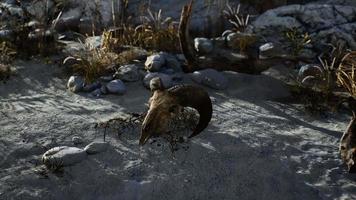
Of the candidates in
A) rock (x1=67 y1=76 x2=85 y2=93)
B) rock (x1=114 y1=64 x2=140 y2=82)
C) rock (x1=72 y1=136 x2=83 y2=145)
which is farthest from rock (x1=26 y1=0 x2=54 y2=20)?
rock (x1=72 y1=136 x2=83 y2=145)

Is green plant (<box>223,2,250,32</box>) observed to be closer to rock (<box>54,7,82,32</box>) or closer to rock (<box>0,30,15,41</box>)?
rock (<box>54,7,82,32</box>)

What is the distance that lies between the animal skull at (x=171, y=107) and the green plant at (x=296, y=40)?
9.87ft

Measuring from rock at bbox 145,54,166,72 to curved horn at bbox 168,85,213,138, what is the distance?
1.94 meters

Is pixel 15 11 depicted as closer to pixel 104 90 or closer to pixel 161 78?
pixel 104 90

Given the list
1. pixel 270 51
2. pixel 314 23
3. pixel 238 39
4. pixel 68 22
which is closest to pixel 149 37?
pixel 238 39

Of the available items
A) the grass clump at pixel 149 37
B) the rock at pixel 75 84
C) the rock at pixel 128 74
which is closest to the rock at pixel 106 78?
the rock at pixel 128 74

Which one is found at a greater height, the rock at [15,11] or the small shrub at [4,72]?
the rock at [15,11]

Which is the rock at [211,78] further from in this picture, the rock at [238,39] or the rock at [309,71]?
the rock at [238,39]

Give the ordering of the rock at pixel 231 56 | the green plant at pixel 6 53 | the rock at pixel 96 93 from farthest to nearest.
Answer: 1. the rock at pixel 231 56
2. the green plant at pixel 6 53
3. the rock at pixel 96 93

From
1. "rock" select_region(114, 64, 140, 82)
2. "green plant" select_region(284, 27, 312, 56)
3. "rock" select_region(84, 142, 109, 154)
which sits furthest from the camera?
"green plant" select_region(284, 27, 312, 56)

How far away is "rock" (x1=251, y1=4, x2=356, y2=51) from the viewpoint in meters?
8.60

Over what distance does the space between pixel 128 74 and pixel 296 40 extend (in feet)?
10.1

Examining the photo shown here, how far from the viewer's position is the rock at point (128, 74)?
7.34 m

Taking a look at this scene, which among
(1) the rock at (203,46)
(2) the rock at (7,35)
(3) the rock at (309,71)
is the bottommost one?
(3) the rock at (309,71)
